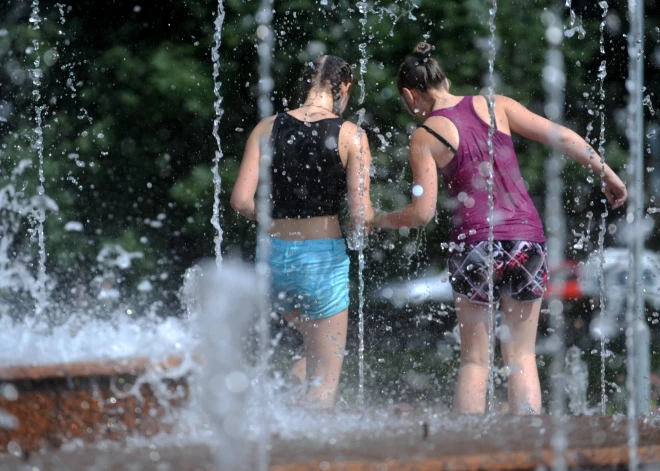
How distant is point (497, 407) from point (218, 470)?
295cm

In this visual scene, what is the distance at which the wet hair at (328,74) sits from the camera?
4.25 m

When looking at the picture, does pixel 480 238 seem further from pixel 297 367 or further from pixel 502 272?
pixel 297 367

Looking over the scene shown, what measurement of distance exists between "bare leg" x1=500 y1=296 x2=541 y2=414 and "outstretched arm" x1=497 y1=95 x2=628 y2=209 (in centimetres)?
58

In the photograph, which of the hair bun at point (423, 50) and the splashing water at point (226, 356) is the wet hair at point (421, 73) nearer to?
the hair bun at point (423, 50)

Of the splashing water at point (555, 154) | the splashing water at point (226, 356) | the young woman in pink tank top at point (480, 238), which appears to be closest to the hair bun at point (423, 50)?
the young woman in pink tank top at point (480, 238)

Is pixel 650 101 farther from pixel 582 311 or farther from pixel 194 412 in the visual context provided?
pixel 194 412

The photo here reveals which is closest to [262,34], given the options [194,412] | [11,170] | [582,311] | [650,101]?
[11,170]

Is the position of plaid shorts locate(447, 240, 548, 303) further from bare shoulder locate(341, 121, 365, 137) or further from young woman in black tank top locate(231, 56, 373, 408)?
bare shoulder locate(341, 121, 365, 137)

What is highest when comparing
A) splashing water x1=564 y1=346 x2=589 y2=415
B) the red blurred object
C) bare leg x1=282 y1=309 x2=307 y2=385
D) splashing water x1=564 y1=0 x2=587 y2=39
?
splashing water x1=564 y1=0 x2=587 y2=39

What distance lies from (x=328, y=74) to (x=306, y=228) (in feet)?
2.12

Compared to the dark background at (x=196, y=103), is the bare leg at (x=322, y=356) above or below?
below

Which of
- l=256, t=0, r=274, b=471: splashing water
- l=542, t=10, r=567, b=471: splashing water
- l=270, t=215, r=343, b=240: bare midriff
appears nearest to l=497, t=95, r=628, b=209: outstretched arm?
l=270, t=215, r=343, b=240: bare midriff

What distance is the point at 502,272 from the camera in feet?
13.3

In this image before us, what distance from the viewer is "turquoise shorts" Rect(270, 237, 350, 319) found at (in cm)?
414
